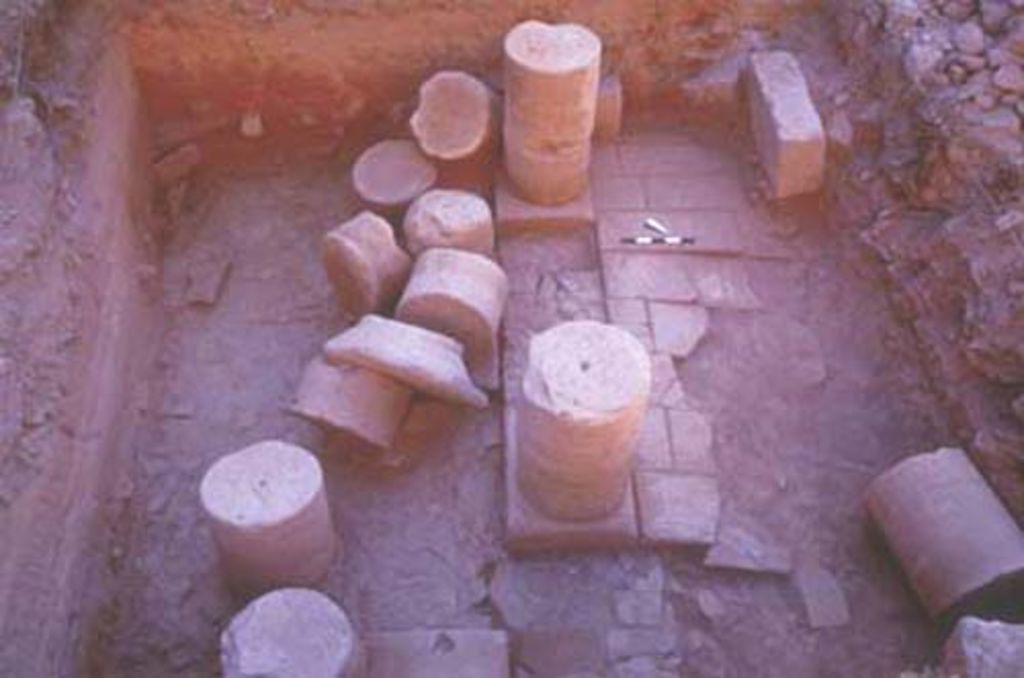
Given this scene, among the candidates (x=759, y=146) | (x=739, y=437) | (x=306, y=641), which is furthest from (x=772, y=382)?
(x=306, y=641)

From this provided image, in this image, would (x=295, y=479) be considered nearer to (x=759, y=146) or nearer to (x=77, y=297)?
(x=77, y=297)

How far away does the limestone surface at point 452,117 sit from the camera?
6367mm

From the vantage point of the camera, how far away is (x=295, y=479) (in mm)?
4805

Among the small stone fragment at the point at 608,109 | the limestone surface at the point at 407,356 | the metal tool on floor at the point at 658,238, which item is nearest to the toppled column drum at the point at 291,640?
the limestone surface at the point at 407,356

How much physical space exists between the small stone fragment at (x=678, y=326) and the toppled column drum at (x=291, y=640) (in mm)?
2459

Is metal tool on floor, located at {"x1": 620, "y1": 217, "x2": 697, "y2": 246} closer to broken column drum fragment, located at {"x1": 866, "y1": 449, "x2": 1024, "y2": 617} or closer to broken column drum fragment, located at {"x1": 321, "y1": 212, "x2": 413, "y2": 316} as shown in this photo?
broken column drum fragment, located at {"x1": 321, "y1": 212, "x2": 413, "y2": 316}

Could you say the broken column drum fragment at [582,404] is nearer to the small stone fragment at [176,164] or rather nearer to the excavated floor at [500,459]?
the excavated floor at [500,459]

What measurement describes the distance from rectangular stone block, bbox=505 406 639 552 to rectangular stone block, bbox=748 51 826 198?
89.7 inches

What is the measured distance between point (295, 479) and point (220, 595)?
0.96 metres

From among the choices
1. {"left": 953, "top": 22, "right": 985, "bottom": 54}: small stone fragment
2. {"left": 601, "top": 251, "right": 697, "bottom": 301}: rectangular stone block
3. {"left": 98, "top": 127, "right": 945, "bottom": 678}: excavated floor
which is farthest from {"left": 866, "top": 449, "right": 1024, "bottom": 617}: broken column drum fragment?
{"left": 953, "top": 22, "right": 985, "bottom": 54}: small stone fragment

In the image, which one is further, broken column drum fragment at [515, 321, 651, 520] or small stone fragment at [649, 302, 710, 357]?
small stone fragment at [649, 302, 710, 357]

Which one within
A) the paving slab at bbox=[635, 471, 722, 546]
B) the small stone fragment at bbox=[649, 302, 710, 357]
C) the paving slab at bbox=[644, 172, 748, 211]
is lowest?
the paving slab at bbox=[635, 471, 722, 546]

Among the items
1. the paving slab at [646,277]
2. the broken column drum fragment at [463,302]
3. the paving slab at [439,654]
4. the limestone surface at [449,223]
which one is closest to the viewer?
the paving slab at [439,654]

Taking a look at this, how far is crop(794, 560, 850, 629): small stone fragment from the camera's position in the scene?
5.19 metres
